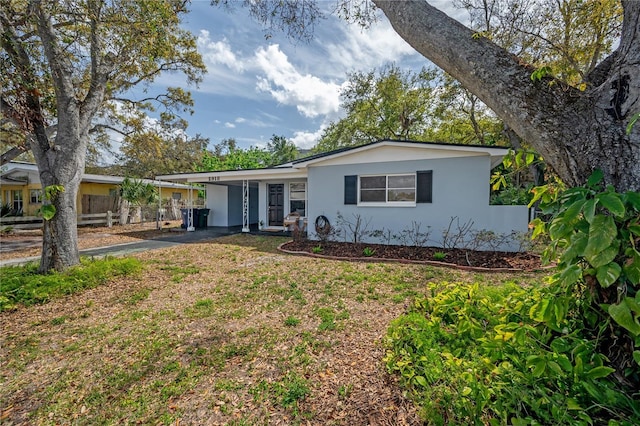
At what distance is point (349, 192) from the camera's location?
9.04 m

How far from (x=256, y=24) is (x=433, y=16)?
12.0ft

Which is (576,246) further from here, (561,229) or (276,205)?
(276,205)

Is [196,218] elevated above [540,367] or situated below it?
above

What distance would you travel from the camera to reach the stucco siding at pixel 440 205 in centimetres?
737

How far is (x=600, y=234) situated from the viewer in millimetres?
1208

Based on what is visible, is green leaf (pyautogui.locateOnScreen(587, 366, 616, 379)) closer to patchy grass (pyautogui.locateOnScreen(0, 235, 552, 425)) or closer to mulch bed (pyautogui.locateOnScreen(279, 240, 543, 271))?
patchy grass (pyautogui.locateOnScreen(0, 235, 552, 425))

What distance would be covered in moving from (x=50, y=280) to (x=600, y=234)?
6.94m

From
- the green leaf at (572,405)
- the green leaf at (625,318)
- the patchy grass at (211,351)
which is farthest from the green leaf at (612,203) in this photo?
the patchy grass at (211,351)

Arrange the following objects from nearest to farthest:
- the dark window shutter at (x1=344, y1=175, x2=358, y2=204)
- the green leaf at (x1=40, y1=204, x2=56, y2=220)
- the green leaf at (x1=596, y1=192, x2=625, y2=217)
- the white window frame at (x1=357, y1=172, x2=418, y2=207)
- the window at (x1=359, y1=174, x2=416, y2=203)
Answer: the green leaf at (x1=596, y1=192, x2=625, y2=217)
the green leaf at (x1=40, y1=204, x2=56, y2=220)
the white window frame at (x1=357, y1=172, x2=418, y2=207)
the window at (x1=359, y1=174, x2=416, y2=203)
the dark window shutter at (x1=344, y1=175, x2=358, y2=204)

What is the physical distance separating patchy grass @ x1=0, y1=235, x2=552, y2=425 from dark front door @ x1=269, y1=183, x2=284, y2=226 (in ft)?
26.6

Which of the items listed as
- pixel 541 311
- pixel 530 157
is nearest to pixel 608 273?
pixel 541 311

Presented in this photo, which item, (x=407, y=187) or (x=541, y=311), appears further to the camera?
(x=407, y=187)

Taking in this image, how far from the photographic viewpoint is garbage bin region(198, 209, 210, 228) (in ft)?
47.2

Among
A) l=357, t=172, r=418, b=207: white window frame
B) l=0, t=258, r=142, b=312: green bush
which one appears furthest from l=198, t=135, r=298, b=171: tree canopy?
l=0, t=258, r=142, b=312: green bush
